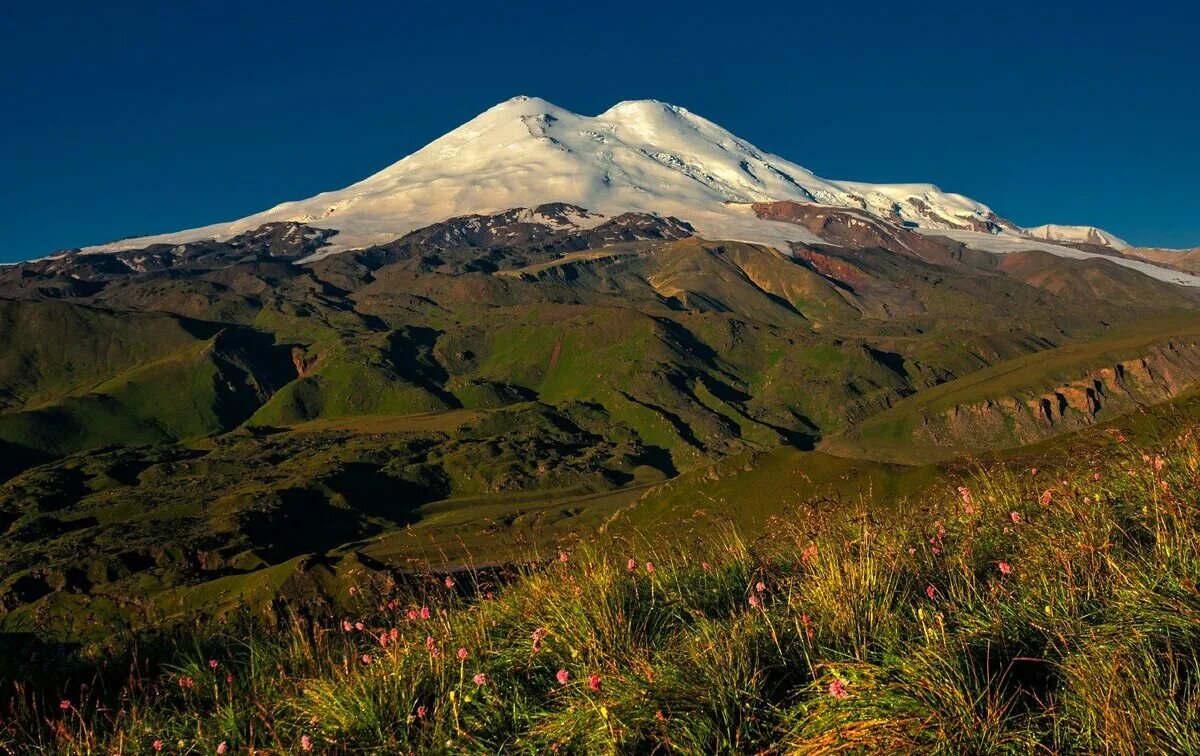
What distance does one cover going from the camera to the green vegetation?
712 centimetres

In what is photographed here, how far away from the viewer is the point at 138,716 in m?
9.43

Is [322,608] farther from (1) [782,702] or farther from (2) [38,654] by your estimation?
(1) [782,702]

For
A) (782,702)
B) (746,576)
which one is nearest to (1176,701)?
(782,702)

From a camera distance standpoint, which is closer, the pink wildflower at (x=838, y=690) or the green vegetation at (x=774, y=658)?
the pink wildflower at (x=838, y=690)

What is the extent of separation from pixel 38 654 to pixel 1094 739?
43.8 feet

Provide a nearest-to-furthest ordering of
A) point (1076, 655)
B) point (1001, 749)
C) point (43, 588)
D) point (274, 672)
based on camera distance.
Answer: point (1001, 749)
point (1076, 655)
point (274, 672)
point (43, 588)

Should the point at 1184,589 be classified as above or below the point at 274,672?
above

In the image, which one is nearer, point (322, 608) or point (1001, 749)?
point (1001, 749)

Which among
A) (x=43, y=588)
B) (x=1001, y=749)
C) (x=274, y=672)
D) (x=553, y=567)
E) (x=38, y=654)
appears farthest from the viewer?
(x=43, y=588)

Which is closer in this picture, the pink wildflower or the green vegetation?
the pink wildflower

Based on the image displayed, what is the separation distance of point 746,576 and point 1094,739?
14.3ft

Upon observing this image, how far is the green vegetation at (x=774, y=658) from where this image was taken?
7.12m

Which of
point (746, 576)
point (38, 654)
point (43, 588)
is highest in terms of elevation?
point (746, 576)

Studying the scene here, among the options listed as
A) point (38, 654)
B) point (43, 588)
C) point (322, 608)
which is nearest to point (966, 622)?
point (322, 608)
